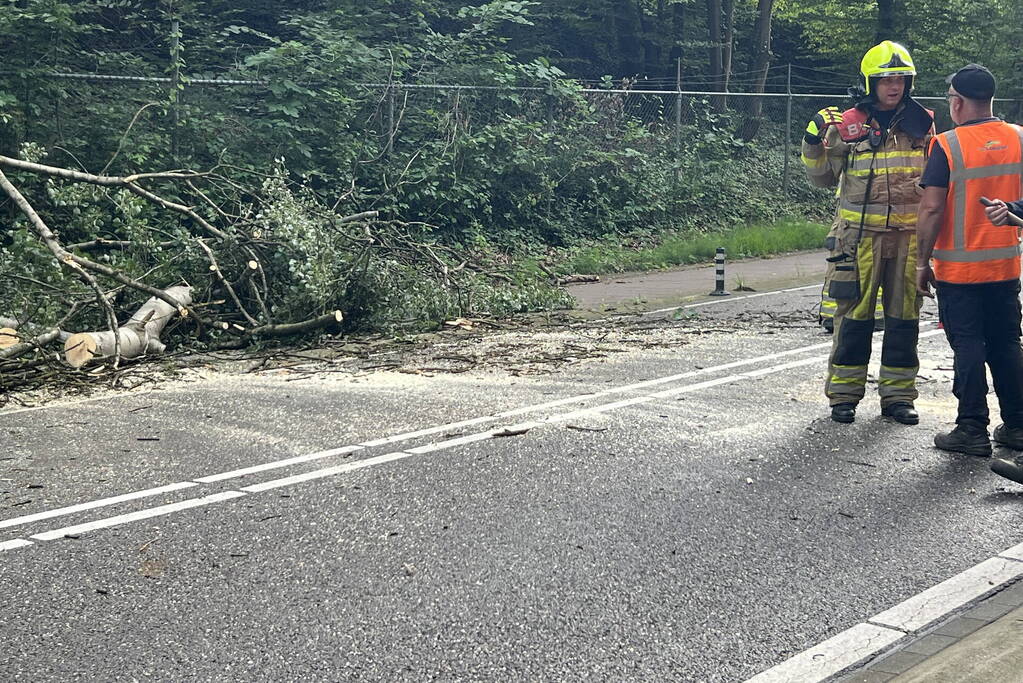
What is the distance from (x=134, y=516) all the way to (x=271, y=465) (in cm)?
101

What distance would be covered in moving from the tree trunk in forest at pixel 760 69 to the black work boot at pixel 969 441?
23.2m

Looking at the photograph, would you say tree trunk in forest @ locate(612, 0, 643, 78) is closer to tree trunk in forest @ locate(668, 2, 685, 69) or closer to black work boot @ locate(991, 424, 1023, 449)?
tree trunk in forest @ locate(668, 2, 685, 69)

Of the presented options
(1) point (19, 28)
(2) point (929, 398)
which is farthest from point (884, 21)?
(2) point (929, 398)

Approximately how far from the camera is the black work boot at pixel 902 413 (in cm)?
715

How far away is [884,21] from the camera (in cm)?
3266

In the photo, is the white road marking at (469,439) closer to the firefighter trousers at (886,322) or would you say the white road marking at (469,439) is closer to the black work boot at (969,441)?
the firefighter trousers at (886,322)

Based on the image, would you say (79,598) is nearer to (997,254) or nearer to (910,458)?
(910,458)

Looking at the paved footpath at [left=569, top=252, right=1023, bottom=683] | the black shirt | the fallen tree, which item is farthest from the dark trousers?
the fallen tree

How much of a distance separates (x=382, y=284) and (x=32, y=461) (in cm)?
519

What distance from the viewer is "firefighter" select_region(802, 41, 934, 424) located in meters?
7.11

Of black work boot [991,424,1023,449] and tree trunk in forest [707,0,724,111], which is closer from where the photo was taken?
black work boot [991,424,1023,449]

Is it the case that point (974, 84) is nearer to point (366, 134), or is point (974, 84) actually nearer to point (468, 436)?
point (468, 436)

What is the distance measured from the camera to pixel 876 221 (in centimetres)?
715

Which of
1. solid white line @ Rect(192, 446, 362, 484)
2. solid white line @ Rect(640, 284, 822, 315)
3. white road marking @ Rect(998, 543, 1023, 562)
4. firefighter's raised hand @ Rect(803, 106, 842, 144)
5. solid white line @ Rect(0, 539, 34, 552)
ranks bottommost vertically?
solid white line @ Rect(640, 284, 822, 315)
